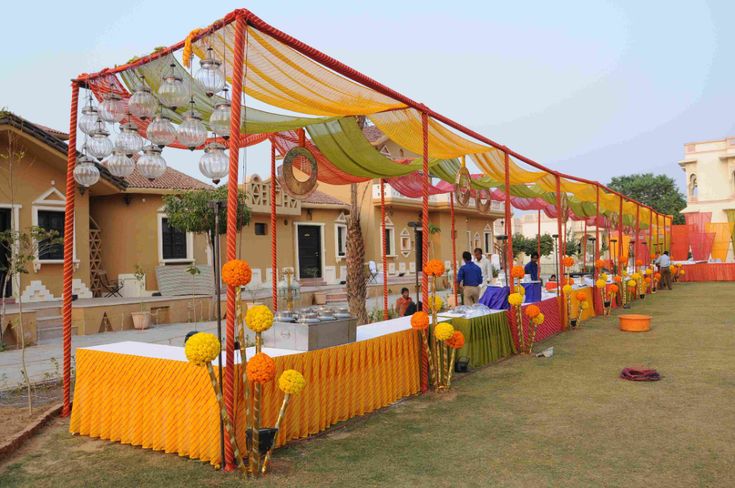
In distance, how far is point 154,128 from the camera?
468cm

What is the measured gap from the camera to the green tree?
44125mm

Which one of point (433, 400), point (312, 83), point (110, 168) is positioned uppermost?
point (312, 83)

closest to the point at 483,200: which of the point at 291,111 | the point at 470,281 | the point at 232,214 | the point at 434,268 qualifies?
the point at 470,281

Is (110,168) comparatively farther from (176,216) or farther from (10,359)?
(176,216)

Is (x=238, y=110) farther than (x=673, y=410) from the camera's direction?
No

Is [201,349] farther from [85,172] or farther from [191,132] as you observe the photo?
[85,172]

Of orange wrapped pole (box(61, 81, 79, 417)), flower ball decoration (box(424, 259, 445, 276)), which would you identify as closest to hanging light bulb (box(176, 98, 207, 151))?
orange wrapped pole (box(61, 81, 79, 417))

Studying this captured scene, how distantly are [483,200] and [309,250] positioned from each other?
384 inches

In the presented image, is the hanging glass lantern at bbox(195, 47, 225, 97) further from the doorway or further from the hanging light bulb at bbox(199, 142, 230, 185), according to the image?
the doorway

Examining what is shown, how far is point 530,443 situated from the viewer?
4434 mm

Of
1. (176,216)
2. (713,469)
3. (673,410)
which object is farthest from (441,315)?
→ (176,216)

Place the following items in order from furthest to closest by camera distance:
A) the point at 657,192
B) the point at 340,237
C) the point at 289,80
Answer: the point at 657,192 < the point at 340,237 < the point at 289,80

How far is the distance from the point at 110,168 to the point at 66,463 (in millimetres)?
2543

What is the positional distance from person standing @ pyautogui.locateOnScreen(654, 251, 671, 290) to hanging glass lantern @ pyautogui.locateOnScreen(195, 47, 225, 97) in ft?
64.1
